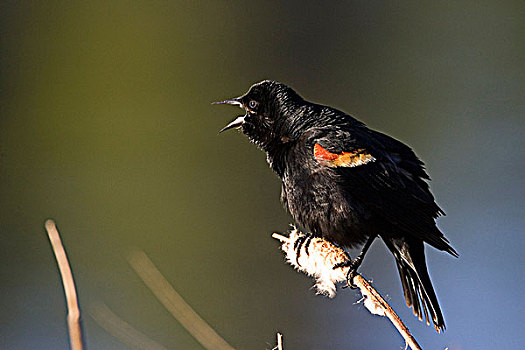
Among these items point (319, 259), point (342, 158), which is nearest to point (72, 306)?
point (319, 259)

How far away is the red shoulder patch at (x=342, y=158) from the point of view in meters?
2.05

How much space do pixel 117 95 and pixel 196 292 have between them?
2326mm

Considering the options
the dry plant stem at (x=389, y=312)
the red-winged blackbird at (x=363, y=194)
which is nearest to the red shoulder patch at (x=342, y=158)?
the red-winged blackbird at (x=363, y=194)

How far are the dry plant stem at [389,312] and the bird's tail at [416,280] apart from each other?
386mm

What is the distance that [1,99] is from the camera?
6.62 meters

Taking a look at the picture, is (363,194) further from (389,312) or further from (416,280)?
(389,312)

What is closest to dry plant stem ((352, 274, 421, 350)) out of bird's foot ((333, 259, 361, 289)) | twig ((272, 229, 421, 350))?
twig ((272, 229, 421, 350))

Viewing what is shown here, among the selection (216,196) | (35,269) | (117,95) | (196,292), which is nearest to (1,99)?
(117,95)

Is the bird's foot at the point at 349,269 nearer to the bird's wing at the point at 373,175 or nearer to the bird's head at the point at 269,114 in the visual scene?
Answer: the bird's wing at the point at 373,175

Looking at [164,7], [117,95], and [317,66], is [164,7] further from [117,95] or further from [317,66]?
[317,66]

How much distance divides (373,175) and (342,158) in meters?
0.12

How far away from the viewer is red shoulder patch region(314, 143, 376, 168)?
2047mm

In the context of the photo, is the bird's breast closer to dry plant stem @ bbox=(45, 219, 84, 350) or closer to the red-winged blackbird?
the red-winged blackbird

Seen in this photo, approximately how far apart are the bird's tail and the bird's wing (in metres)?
0.06
